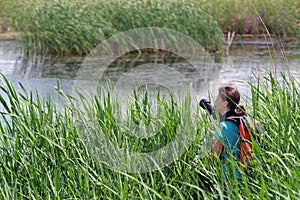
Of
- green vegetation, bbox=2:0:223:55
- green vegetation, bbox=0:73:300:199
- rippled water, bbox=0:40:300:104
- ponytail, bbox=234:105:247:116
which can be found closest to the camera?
green vegetation, bbox=0:73:300:199

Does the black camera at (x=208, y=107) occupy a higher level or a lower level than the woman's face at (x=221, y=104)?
lower

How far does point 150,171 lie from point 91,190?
12.6 inches

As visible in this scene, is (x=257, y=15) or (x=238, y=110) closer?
(x=238, y=110)

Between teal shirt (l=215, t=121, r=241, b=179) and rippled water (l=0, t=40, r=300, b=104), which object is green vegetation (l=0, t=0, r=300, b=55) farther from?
teal shirt (l=215, t=121, r=241, b=179)

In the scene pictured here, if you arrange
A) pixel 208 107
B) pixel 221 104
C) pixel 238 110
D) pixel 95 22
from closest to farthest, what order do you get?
pixel 221 104 → pixel 238 110 → pixel 208 107 → pixel 95 22

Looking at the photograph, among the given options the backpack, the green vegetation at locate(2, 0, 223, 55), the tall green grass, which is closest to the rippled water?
the green vegetation at locate(2, 0, 223, 55)

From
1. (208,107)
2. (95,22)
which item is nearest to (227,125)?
(208,107)

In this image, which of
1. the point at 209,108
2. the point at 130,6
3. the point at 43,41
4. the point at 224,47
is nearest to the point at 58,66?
the point at 43,41

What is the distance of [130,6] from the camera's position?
40.8 feet

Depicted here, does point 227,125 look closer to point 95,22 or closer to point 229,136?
point 229,136

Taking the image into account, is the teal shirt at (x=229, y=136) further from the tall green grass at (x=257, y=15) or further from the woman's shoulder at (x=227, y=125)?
the tall green grass at (x=257, y=15)

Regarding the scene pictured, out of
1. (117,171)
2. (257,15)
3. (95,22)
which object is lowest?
(117,171)

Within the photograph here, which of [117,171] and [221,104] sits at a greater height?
[221,104]

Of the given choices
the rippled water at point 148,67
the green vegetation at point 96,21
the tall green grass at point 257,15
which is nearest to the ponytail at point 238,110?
the rippled water at point 148,67
